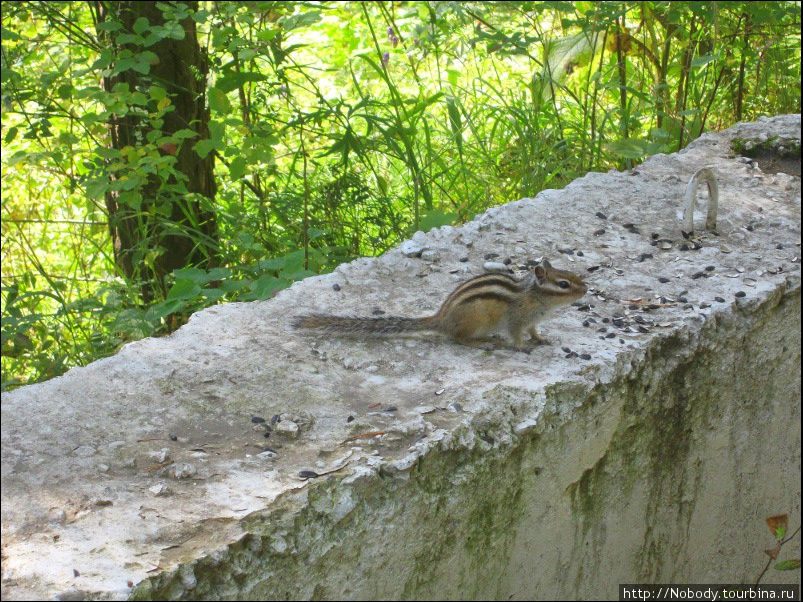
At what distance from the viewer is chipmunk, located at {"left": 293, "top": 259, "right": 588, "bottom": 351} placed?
274 cm

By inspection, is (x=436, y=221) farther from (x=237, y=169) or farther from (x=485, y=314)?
(x=485, y=314)

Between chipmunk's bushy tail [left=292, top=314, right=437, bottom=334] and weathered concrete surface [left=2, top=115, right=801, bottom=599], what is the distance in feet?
0.14

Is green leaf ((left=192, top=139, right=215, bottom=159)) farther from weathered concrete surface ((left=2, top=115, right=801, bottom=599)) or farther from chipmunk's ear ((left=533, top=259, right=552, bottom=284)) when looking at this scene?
chipmunk's ear ((left=533, top=259, right=552, bottom=284))

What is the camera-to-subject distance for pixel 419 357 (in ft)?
8.88

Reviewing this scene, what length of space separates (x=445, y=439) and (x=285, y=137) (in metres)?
2.90

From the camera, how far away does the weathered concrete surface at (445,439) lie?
1.90m

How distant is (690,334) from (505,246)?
0.85m

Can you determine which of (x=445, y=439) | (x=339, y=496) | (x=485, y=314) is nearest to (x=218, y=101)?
(x=485, y=314)

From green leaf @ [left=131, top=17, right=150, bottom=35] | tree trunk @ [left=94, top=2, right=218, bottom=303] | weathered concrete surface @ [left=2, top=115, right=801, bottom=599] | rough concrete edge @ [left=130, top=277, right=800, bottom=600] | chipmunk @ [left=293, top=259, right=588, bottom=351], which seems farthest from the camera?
tree trunk @ [left=94, top=2, right=218, bottom=303]

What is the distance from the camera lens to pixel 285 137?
473 cm

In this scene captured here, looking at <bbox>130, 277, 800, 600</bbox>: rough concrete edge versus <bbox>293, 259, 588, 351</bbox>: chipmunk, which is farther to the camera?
<bbox>293, 259, 588, 351</bbox>: chipmunk

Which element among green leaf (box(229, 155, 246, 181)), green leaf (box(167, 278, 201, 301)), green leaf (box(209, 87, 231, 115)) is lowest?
green leaf (box(167, 278, 201, 301))

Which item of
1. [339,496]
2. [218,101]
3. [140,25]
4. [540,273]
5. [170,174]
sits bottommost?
[339,496]

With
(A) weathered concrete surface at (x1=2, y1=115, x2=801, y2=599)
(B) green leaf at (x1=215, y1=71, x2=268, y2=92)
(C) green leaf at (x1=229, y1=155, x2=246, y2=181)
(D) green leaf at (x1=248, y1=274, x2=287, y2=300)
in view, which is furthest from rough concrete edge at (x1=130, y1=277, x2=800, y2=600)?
(B) green leaf at (x1=215, y1=71, x2=268, y2=92)
